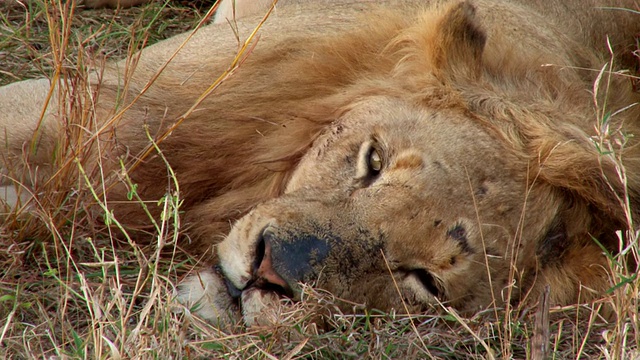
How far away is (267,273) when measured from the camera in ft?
6.98

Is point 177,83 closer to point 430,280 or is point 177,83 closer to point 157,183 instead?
point 157,183

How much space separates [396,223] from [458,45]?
2.14ft

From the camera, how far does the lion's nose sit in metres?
2.12

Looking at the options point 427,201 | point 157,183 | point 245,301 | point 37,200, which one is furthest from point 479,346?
point 37,200

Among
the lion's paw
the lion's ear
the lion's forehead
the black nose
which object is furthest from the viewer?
the lion's ear

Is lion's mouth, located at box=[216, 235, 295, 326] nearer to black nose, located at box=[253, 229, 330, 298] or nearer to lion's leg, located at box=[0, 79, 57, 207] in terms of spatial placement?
black nose, located at box=[253, 229, 330, 298]

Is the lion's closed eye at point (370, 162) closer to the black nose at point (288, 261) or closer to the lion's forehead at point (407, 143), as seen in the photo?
the lion's forehead at point (407, 143)

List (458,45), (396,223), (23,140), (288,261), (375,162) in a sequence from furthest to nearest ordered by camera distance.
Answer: (23,140) → (458,45) → (375,162) → (396,223) → (288,261)

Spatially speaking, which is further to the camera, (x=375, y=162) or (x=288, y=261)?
(x=375, y=162)

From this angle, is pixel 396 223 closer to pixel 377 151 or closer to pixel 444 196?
pixel 444 196

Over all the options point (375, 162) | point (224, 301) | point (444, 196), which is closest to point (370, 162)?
point (375, 162)

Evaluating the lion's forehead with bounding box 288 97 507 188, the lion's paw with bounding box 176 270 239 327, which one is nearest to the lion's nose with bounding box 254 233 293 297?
the lion's paw with bounding box 176 270 239 327

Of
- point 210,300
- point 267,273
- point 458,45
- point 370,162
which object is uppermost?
point 458,45

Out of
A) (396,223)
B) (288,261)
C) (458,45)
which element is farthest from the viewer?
(458,45)
